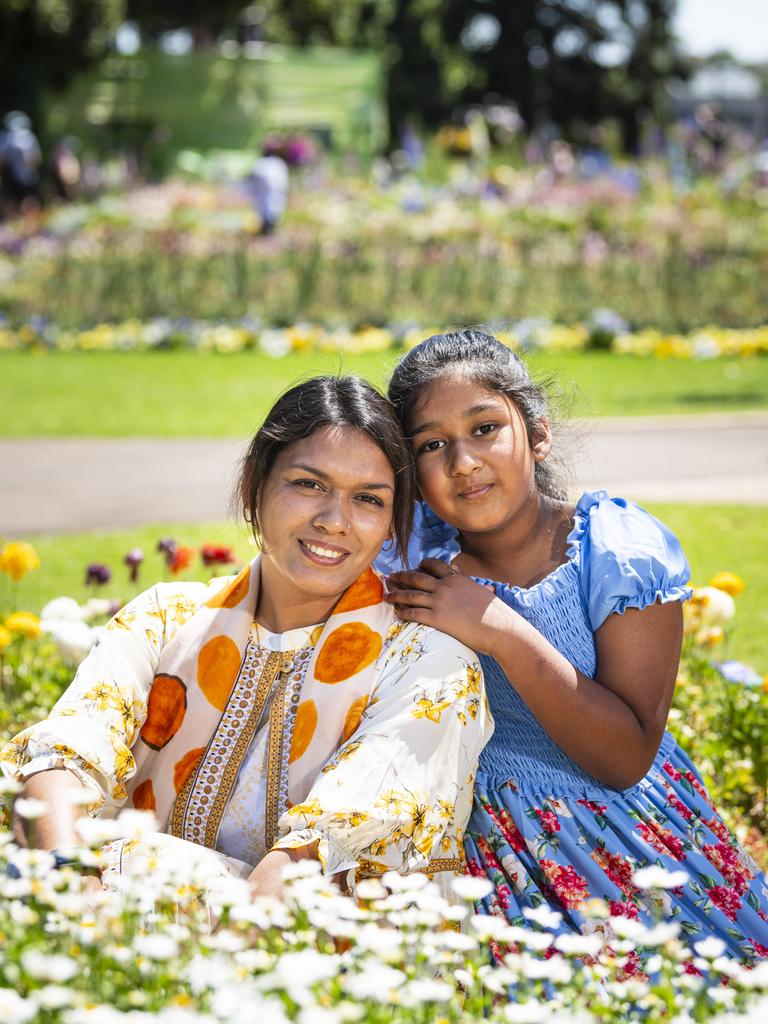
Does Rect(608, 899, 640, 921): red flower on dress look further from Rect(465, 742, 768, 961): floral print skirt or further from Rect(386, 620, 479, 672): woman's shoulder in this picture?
Rect(386, 620, 479, 672): woman's shoulder

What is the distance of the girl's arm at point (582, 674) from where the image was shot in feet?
8.37

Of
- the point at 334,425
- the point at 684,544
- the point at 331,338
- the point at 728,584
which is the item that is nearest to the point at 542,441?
the point at 334,425

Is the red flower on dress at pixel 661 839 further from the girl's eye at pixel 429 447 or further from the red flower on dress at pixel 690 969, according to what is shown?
the girl's eye at pixel 429 447

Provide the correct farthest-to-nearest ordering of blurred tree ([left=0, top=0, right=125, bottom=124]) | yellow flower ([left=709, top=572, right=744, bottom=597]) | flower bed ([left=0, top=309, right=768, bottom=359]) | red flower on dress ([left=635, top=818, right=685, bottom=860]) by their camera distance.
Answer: blurred tree ([left=0, top=0, right=125, bottom=124]) → flower bed ([left=0, top=309, right=768, bottom=359]) → yellow flower ([left=709, top=572, right=744, bottom=597]) → red flower on dress ([left=635, top=818, right=685, bottom=860])

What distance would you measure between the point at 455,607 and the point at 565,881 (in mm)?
554

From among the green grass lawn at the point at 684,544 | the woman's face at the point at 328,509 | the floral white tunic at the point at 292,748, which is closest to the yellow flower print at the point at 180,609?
the floral white tunic at the point at 292,748

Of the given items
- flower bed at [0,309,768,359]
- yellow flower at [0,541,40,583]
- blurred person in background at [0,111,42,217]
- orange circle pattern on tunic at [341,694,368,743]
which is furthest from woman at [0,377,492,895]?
A: blurred person in background at [0,111,42,217]

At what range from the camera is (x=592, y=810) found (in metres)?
2.69

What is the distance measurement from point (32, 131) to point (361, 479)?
105 ft

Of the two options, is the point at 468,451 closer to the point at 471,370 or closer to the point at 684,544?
the point at 471,370

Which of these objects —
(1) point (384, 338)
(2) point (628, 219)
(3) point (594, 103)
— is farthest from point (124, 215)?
(3) point (594, 103)

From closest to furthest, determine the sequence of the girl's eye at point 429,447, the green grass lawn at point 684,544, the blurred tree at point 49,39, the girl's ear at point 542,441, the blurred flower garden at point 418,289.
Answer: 1. the girl's eye at point 429,447
2. the girl's ear at point 542,441
3. the blurred flower garden at point 418,289
4. the green grass lawn at point 684,544
5. the blurred tree at point 49,39

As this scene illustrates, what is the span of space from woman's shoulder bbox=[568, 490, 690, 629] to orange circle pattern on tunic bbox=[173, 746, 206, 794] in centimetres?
80

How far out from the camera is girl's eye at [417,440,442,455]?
2812 millimetres
